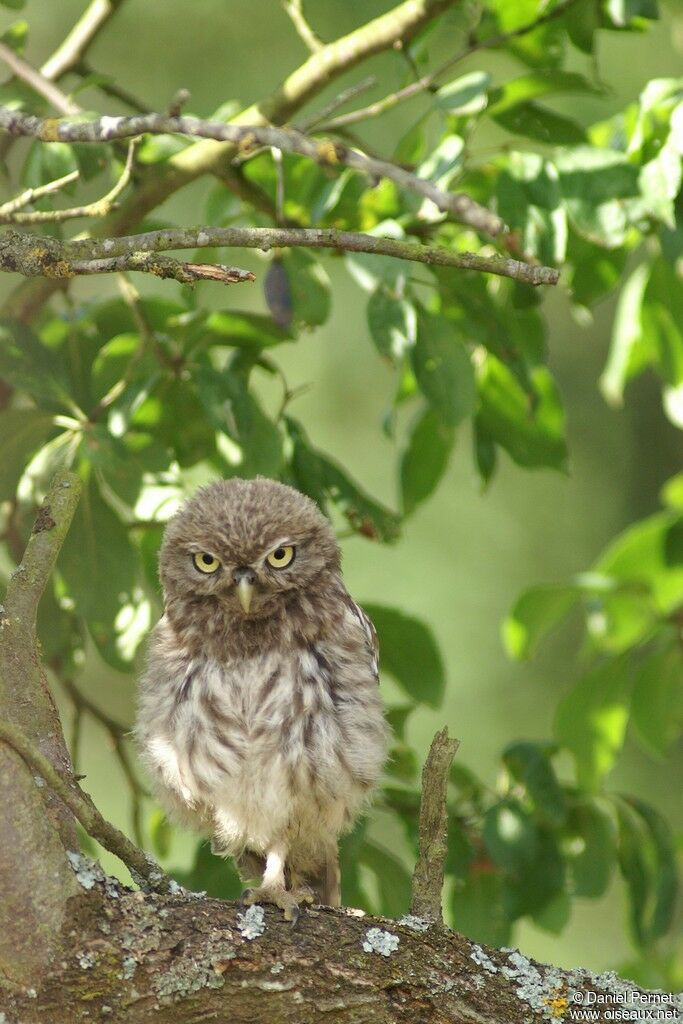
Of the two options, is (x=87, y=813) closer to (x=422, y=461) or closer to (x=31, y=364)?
(x=31, y=364)

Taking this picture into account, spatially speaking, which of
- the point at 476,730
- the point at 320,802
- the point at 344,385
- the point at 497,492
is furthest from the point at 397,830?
the point at 320,802

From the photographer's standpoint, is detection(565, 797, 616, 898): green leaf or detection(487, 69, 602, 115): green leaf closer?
detection(487, 69, 602, 115): green leaf

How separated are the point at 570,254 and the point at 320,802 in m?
1.67

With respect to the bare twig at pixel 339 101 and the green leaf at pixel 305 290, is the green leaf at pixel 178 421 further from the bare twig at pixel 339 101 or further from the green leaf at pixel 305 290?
the bare twig at pixel 339 101

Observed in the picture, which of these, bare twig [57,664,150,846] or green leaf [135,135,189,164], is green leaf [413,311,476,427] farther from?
bare twig [57,664,150,846]

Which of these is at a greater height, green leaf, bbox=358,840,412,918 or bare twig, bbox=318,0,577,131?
bare twig, bbox=318,0,577,131

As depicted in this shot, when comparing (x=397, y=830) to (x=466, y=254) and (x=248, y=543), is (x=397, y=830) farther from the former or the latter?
(x=466, y=254)

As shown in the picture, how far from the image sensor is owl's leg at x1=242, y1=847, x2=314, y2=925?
Answer: 2512mm

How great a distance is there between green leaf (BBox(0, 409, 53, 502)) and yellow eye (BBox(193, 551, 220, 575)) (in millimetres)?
516

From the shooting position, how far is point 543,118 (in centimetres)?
366

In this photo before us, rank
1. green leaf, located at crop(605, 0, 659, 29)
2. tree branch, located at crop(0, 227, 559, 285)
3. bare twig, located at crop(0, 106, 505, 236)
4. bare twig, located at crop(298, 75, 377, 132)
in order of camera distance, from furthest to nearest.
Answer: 1. green leaf, located at crop(605, 0, 659, 29)
2. bare twig, located at crop(298, 75, 377, 132)
3. bare twig, located at crop(0, 106, 505, 236)
4. tree branch, located at crop(0, 227, 559, 285)

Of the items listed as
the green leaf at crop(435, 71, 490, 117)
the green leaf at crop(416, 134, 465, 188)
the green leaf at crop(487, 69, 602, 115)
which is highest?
the green leaf at crop(435, 71, 490, 117)

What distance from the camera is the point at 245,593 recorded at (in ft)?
10.9

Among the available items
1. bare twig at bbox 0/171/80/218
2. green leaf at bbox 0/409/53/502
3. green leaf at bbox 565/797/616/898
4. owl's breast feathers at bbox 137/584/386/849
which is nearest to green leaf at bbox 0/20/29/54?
bare twig at bbox 0/171/80/218
